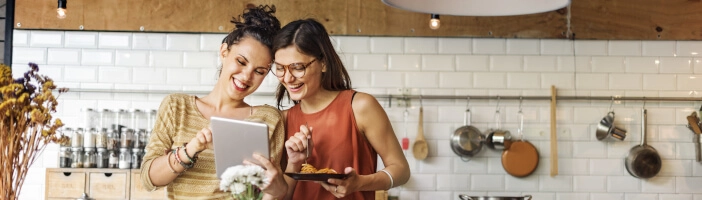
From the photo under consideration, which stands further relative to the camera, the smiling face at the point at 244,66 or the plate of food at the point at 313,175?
the smiling face at the point at 244,66

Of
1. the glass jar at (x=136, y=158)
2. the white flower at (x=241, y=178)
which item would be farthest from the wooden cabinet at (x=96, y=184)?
the white flower at (x=241, y=178)

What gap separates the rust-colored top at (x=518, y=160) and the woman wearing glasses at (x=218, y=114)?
Result: 330 centimetres

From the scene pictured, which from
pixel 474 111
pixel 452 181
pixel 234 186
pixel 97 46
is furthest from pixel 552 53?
pixel 234 186

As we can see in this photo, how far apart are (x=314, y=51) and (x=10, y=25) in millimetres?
3940

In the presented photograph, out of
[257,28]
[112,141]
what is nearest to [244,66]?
[257,28]

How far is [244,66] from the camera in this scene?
3158 millimetres

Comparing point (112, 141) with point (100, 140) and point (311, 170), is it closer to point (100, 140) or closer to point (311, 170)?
point (100, 140)

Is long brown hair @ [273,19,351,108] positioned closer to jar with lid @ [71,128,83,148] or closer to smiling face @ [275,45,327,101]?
smiling face @ [275,45,327,101]

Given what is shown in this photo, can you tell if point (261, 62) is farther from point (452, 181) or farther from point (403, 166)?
point (452, 181)

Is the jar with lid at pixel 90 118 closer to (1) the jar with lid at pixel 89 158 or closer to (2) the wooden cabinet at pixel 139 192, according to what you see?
(1) the jar with lid at pixel 89 158

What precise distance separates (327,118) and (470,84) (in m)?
3.33

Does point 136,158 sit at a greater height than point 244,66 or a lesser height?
lesser

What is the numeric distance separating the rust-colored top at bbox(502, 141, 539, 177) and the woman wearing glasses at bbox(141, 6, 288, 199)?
130 inches

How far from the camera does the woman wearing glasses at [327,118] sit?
9.97 ft
